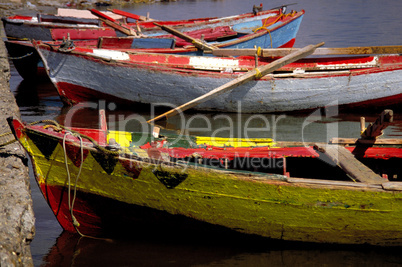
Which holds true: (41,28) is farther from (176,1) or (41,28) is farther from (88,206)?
(176,1)

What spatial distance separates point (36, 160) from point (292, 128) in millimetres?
5454

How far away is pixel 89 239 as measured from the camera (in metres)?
4.88

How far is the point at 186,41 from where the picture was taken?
35.4ft

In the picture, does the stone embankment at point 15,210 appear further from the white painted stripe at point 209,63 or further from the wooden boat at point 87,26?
the wooden boat at point 87,26

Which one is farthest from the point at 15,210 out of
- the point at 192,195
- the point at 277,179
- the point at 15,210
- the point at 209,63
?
the point at 209,63

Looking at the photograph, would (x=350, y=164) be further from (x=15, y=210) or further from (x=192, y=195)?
(x=15, y=210)

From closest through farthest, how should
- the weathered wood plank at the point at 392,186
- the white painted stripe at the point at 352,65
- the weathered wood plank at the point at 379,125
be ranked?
the weathered wood plank at the point at 392,186
the weathered wood plank at the point at 379,125
the white painted stripe at the point at 352,65

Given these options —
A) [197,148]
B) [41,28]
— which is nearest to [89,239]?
[197,148]

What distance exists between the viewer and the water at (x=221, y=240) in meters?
4.48

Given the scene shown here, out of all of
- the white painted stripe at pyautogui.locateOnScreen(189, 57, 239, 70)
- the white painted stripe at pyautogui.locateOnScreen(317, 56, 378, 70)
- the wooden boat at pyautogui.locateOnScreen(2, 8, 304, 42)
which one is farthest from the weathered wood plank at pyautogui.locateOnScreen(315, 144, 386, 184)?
the wooden boat at pyautogui.locateOnScreen(2, 8, 304, 42)

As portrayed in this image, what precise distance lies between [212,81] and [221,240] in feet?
14.9

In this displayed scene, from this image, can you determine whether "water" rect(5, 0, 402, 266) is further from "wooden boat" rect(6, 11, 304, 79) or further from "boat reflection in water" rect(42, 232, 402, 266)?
"wooden boat" rect(6, 11, 304, 79)

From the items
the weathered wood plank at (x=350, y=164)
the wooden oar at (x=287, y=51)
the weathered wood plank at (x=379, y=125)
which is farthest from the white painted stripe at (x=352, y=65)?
the weathered wood plank at (x=350, y=164)

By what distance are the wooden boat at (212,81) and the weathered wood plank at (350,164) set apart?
3.76m
